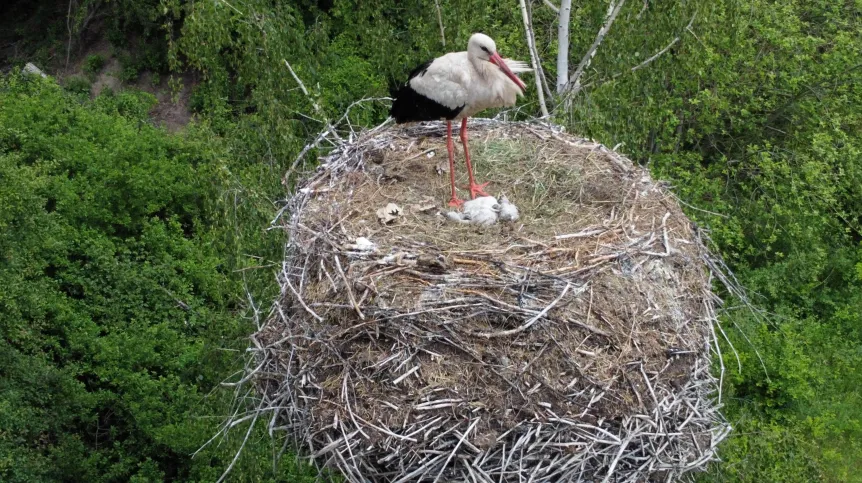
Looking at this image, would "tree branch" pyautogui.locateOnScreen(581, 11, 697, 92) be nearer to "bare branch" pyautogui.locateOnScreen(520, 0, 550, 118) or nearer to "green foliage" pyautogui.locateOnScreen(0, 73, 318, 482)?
"bare branch" pyautogui.locateOnScreen(520, 0, 550, 118)

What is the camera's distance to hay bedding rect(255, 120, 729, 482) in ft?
14.4

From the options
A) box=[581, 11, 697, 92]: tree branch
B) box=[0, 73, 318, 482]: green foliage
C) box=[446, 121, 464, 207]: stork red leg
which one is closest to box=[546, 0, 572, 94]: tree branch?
box=[581, 11, 697, 92]: tree branch

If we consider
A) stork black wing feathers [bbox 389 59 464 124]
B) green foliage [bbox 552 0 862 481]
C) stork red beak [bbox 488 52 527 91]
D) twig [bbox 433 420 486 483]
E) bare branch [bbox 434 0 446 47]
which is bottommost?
green foliage [bbox 552 0 862 481]

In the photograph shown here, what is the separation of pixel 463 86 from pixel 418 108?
359mm

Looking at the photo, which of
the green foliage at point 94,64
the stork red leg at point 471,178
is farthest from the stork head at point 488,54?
the green foliage at point 94,64

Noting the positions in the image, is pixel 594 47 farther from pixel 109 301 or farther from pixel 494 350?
pixel 109 301

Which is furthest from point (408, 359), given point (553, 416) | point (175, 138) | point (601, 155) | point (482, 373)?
point (175, 138)

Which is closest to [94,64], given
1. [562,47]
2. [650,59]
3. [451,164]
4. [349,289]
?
[562,47]

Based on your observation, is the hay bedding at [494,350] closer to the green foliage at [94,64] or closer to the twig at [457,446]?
the twig at [457,446]

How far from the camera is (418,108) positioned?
19.8 ft

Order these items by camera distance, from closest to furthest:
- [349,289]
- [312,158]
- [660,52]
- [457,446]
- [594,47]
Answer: [457,446] → [349,289] → [312,158] → [660,52] → [594,47]

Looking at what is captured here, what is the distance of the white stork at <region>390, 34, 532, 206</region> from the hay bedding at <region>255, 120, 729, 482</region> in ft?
3.20

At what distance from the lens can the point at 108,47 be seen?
15500mm

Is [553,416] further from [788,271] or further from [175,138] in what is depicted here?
[175,138]
